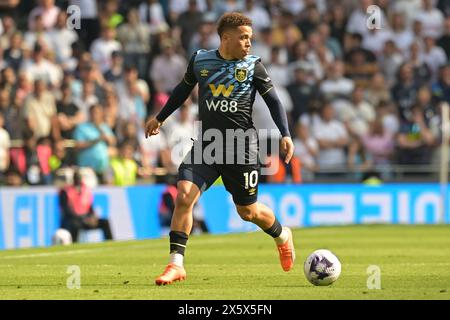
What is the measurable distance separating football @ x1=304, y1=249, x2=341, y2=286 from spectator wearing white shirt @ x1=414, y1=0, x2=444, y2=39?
17028 millimetres

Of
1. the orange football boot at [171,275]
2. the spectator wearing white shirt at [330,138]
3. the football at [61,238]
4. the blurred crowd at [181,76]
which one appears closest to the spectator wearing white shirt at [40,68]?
the blurred crowd at [181,76]

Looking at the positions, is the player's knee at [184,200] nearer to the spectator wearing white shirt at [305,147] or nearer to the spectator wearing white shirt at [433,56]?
the spectator wearing white shirt at [305,147]

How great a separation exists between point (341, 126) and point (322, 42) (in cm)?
254

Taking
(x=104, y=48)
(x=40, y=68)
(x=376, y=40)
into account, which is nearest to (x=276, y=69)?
(x=376, y=40)

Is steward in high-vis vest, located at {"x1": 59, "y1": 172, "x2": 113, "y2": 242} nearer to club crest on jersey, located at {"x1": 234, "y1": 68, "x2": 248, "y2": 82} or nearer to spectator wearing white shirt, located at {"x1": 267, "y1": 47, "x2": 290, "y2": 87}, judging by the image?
spectator wearing white shirt, located at {"x1": 267, "y1": 47, "x2": 290, "y2": 87}

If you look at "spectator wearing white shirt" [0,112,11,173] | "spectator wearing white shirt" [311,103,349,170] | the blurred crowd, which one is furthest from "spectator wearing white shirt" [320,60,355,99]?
"spectator wearing white shirt" [0,112,11,173]

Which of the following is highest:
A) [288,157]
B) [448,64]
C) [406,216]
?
[448,64]

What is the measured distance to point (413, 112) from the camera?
2473cm

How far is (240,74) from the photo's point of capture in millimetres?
10930

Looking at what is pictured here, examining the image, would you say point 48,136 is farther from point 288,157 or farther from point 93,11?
point 288,157

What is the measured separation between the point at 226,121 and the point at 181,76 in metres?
12.8

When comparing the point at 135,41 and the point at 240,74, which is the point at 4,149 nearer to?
the point at 135,41

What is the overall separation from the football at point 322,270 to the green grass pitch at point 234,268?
0.30 feet
